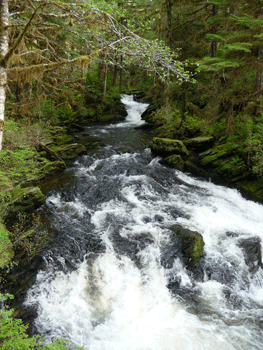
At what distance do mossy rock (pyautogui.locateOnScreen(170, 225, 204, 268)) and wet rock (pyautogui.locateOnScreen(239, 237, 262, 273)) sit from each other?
1.49 metres

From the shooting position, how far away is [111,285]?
6410mm

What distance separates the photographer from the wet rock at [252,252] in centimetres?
711

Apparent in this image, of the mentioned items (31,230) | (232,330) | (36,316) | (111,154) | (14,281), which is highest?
(111,154)

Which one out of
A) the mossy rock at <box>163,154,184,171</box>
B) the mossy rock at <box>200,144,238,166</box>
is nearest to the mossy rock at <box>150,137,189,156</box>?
the mossy rock at <box>163,154,184,171</box>

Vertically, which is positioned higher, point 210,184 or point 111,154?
point 111,154

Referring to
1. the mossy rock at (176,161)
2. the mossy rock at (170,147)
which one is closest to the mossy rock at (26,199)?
the mossy rock at (176,161)

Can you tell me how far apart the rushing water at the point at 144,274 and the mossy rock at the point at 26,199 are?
1.70 ft

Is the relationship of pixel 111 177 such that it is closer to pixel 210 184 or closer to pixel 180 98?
pixel 210 184

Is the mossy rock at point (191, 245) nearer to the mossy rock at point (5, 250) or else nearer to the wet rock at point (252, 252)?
the wet rock at point (252, 252)

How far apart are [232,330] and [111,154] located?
11313 millimetres

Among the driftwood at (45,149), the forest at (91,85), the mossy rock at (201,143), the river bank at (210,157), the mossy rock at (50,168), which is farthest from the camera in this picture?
the mossy rock at (201,143)

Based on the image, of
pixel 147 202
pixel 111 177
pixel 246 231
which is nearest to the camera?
pixel 246 231

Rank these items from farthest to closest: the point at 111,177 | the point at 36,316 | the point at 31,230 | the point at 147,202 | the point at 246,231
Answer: the point at 111,177
the point at 147,202
the point at 246,231
the point at 31,230
the point at 36,316

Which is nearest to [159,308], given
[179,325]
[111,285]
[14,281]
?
[179,325]
